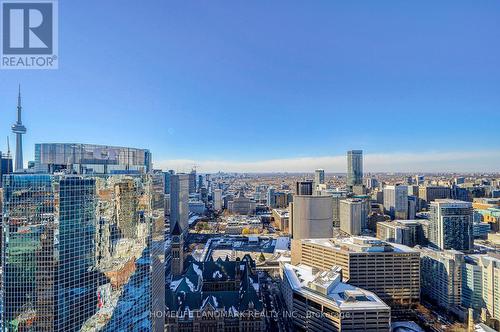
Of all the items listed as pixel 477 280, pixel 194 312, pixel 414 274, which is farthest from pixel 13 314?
pixel 477 280

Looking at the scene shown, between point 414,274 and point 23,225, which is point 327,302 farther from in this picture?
point 23,225

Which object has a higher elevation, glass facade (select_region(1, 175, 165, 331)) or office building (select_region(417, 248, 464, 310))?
glass facade (select_region(1, 175, 165, 331))

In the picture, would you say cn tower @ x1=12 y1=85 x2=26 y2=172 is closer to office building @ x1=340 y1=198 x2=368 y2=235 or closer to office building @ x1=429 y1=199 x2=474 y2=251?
office building @ x1=340 y1=198 x2=368 y2=235

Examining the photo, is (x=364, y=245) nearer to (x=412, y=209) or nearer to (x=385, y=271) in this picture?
(x=385, y=271)

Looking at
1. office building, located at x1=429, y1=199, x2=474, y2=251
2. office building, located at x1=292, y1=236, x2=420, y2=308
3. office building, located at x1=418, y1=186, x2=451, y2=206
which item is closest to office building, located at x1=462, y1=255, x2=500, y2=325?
office building, located at x1=292, y1=236, x2=420, y2=308

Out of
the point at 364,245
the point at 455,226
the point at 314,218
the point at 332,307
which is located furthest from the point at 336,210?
the point at 332,307

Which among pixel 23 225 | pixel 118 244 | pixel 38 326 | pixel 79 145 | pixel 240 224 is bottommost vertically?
pixel 240 224

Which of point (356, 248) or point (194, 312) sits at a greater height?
point (356, 248)
